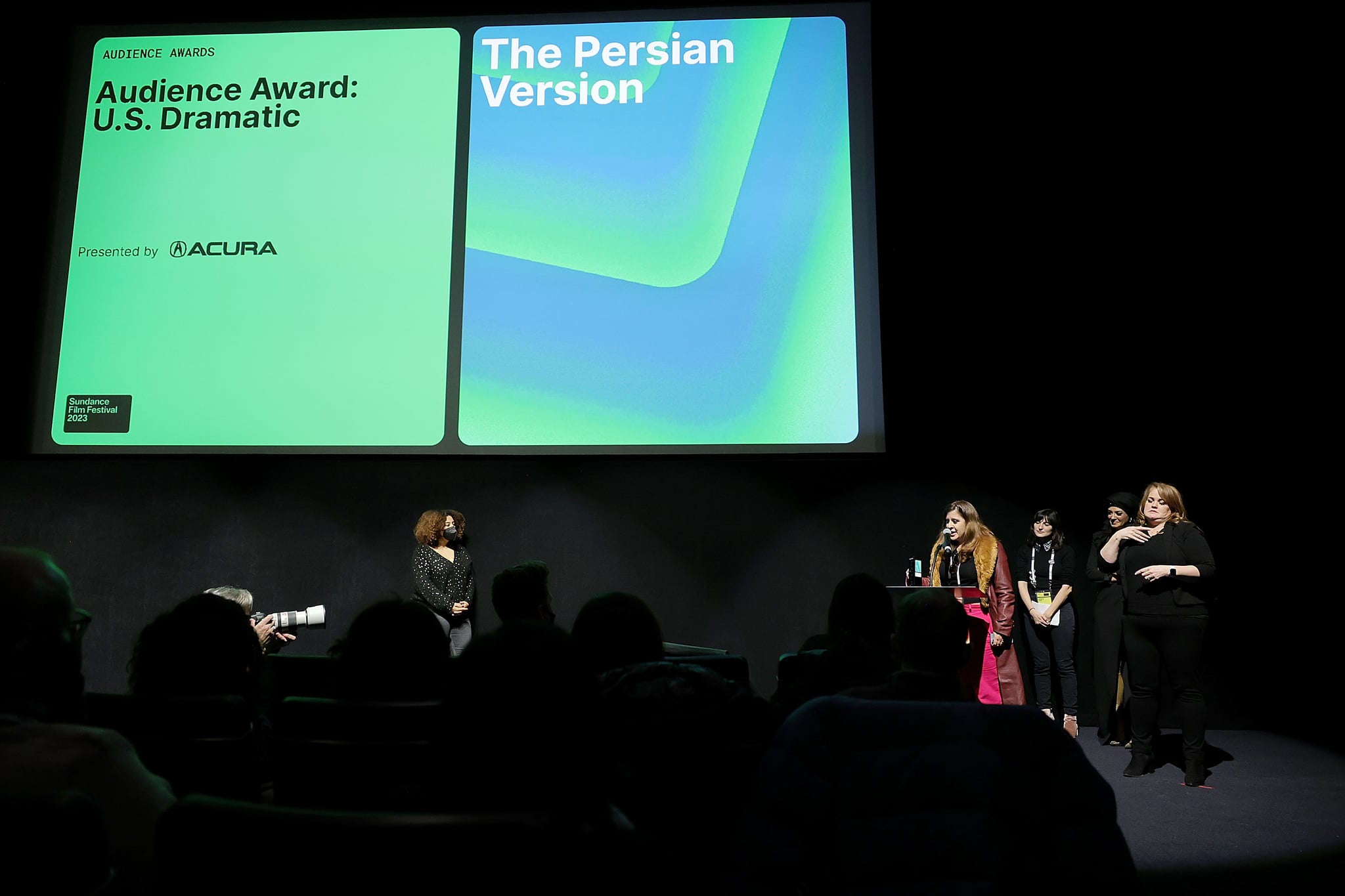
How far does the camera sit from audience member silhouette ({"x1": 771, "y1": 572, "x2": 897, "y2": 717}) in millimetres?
1983

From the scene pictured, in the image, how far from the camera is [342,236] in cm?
475

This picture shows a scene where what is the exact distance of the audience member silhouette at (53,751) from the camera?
4.11 feet

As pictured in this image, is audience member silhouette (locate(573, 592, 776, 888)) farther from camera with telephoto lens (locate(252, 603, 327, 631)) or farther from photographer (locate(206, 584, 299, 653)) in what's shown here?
camera with telephoto lens (locate(252, 603, 327, 631))

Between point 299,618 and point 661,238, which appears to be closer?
point 299,618

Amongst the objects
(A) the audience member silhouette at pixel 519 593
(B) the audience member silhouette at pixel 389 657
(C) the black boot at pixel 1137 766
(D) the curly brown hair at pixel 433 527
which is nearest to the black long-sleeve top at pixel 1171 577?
(C) the black boot at pixel 1137 766

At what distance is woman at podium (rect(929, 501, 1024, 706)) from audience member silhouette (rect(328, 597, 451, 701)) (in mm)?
3500

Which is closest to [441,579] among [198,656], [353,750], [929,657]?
[198,656]

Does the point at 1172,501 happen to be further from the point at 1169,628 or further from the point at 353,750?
the point at 353,750

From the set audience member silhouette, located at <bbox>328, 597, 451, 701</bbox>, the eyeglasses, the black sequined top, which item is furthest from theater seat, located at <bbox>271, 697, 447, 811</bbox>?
the black sequined top

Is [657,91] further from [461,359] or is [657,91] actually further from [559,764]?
[559,764]

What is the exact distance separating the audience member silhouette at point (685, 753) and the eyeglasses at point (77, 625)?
864 mm

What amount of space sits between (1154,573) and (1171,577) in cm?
7

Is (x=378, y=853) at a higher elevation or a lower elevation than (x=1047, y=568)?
lower

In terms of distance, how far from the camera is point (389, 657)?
196 centimetres
